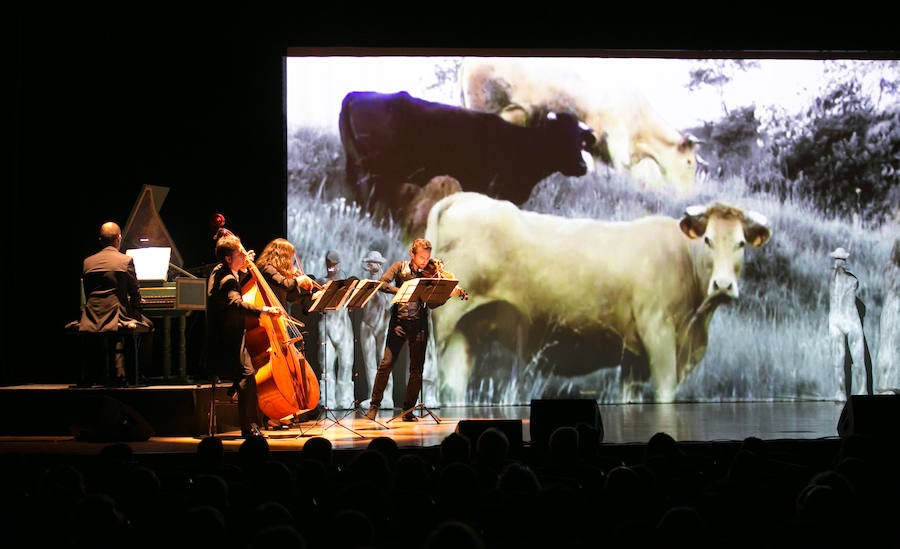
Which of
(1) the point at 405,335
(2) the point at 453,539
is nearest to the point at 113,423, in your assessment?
(1) the point at 405,335

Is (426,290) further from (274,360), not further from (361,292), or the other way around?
(274,360)

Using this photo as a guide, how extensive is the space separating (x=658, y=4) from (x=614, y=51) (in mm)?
770

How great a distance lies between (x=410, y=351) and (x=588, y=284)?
9.32 feet

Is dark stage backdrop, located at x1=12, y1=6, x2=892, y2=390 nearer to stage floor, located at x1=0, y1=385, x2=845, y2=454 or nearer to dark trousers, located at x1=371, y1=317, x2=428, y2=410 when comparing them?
stage floor, located at x1=0, y1=385, x2=845, y2=454

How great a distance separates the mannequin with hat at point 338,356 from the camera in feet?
32.3

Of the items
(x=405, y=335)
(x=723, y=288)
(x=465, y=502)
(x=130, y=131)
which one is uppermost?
(x=130, y=131)

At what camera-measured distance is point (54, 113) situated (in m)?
9.20

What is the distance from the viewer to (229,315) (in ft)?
22.2

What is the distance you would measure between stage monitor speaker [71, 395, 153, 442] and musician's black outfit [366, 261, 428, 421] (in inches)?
71.0

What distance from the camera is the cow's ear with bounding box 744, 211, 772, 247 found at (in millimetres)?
10492

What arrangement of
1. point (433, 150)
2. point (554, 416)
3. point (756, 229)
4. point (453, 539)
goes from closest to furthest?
point (453, 539), point (554, 416), point (433, 150), point (756, 229)

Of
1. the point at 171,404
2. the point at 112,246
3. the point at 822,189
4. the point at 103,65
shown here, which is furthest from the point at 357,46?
the point at 822,189

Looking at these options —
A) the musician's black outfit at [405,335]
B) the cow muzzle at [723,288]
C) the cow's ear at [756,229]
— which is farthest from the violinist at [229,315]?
the cow's ear at [756,229]

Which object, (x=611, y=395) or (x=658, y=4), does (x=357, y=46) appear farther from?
(x=611, y=395)
